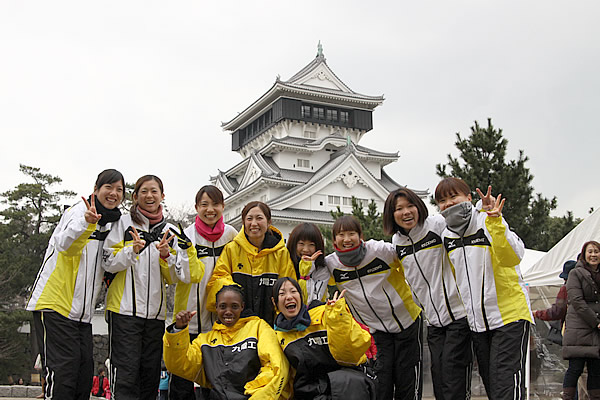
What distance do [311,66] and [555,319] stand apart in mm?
30180

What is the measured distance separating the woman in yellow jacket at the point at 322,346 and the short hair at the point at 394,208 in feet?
→ 2.68

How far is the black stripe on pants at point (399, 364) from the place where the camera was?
14.4ft

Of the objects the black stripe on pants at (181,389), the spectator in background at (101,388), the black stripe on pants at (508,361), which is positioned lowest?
the spectator in background at (101,388)

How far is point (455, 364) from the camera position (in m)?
4.05

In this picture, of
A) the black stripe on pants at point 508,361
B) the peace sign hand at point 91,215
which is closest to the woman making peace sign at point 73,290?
the peace sign hand at point 91,215

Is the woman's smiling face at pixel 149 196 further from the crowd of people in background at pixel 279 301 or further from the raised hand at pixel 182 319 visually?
the raised hand at pixel 182 319

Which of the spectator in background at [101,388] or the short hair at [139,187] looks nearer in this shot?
the short hair at [139,187]

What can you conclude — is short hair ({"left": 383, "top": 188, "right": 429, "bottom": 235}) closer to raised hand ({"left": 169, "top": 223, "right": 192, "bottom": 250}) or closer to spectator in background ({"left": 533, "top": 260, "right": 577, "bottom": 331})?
raised hand ({"left": 169, "top": 223, "right": 192, "bottom": 250})

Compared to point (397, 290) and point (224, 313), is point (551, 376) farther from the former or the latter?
point (224, 313)

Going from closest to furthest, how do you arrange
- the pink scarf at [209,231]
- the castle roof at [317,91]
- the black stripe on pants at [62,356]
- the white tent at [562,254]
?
1. the black stripe on pants at [62,356]
2. the pink scarf at [209,231]
3. the white tent at [562,254]
4. the castle roof at [317,91]

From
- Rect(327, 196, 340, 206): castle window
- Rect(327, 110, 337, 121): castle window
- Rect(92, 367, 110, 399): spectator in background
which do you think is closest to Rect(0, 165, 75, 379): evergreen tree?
Rect(92, 367, 110, 399): spectator in background

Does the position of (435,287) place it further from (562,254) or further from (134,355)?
(562,254)

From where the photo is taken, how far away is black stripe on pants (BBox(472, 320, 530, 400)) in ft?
12.0

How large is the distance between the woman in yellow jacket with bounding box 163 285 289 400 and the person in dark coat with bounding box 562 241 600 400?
3024 millimetres
